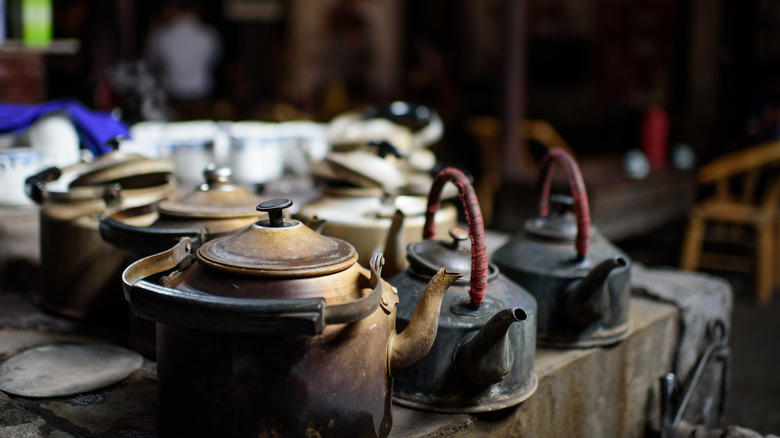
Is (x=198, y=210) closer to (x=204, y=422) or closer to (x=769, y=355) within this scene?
(x=204, y=422)

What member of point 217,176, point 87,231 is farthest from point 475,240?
point 87,231

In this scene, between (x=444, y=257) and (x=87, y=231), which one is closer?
(x=444, y=257)

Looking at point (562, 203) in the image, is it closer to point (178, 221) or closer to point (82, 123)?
point (178, 221)

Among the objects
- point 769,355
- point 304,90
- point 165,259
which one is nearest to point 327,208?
point 165,259

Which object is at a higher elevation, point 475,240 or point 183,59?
point 183,59

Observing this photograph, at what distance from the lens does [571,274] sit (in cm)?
208

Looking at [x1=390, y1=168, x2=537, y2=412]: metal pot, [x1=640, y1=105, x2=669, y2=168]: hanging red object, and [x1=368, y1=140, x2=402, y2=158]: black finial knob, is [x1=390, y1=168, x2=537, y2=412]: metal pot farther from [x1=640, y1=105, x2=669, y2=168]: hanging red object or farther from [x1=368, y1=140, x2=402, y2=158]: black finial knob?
[x1=640, y1=105, x2=669, y2=168]: hanging red object

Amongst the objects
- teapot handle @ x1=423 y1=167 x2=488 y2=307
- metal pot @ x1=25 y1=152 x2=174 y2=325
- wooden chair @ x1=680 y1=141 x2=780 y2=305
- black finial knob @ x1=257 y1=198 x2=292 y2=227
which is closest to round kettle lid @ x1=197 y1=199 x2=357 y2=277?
black finial knob @ x1=257 y1=198 x2=292 y2=227

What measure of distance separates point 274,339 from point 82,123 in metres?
2.32

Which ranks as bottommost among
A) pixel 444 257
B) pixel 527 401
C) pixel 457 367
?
pixel 527 401

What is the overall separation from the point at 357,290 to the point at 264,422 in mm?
326

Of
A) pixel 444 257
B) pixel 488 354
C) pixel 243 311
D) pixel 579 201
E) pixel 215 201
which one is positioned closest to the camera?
pixel 243 311

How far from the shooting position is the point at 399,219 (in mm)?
2031

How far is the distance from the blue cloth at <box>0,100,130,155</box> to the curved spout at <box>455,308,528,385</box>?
7.13 feet
